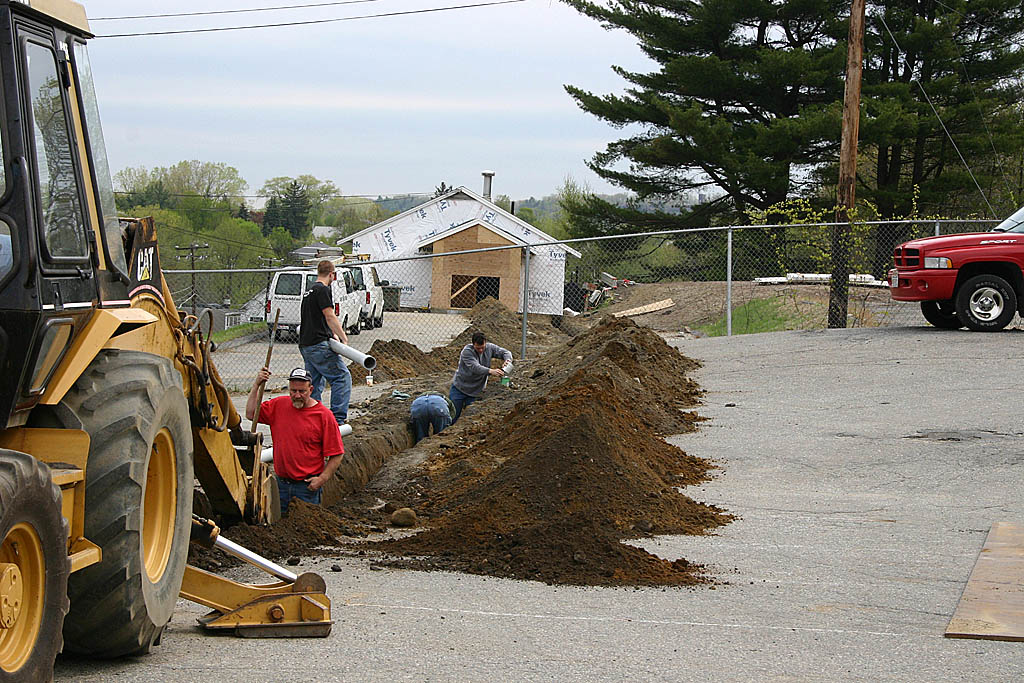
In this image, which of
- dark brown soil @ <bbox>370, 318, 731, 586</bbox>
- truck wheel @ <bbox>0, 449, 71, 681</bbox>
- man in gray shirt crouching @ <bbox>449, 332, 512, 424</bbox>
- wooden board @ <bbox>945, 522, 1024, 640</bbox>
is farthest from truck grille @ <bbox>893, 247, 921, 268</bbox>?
truck wheel @ <bbox>0, 449, 71, 681</bbox>

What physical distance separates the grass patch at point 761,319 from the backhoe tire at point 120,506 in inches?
742

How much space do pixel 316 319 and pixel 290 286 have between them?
1152cm

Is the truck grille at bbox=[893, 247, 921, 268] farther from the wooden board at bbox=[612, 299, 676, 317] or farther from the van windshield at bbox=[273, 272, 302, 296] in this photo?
the van windshield at bbox=[273, 272, 302, 296]

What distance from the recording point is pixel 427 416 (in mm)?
14086

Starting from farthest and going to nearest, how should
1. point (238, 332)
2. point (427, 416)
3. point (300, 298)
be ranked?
point (238, 332) → point (300, 298) → point (427, 416)

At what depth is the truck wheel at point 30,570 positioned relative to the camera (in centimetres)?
379

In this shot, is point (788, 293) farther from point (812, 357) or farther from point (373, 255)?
point (373, 255)

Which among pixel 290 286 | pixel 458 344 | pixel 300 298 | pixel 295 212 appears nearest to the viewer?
pixel 300 298

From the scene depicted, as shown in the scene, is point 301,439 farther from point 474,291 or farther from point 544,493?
point 474,291

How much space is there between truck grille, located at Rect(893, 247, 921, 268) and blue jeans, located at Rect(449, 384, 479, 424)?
7877 mm

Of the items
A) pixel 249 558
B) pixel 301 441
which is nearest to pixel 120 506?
pixel 249 558

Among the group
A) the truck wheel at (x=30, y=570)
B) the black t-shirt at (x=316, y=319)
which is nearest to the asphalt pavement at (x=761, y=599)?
the truck wheel at (x=30, y=570)

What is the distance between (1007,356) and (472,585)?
39.3 feet

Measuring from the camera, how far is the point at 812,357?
56.9ft
